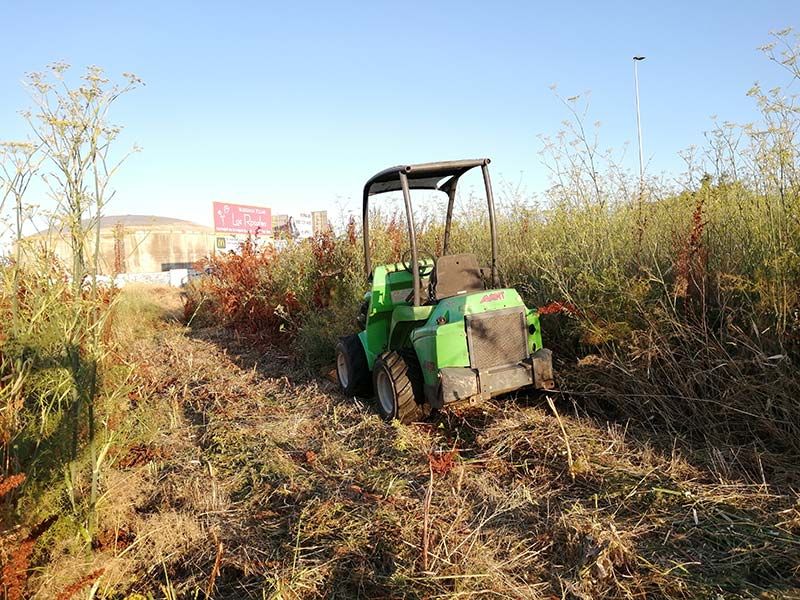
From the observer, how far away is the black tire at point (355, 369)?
5234 millimetres

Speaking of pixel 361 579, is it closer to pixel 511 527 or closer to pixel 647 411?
pixel 511 527

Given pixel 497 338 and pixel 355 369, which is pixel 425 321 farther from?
pixel 355 369

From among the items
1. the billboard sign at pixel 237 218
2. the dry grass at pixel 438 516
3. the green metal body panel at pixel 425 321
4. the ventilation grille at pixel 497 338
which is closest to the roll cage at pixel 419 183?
the green metal body panel at pixel 425 321

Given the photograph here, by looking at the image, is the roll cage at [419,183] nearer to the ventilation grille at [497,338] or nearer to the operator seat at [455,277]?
the operator seat at [455,277]

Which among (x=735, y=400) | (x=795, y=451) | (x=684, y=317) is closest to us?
(x=795, y=451)

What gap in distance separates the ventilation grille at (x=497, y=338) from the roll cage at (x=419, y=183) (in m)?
0.56

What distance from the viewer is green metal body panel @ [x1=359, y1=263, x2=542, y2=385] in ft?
13.2

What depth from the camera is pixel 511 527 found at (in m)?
2.77

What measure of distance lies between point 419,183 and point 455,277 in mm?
1136

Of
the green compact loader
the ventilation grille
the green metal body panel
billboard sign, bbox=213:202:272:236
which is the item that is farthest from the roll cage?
billboard sign, bbox=213:202:272:236

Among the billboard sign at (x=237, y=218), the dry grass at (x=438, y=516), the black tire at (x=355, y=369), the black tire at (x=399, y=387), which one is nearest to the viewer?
the dry grass at (x=438, y=516)

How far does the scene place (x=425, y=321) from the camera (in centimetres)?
458

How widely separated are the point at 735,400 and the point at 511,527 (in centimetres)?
177

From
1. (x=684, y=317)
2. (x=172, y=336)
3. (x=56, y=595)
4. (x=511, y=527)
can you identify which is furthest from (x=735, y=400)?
(x=172, y=336)
